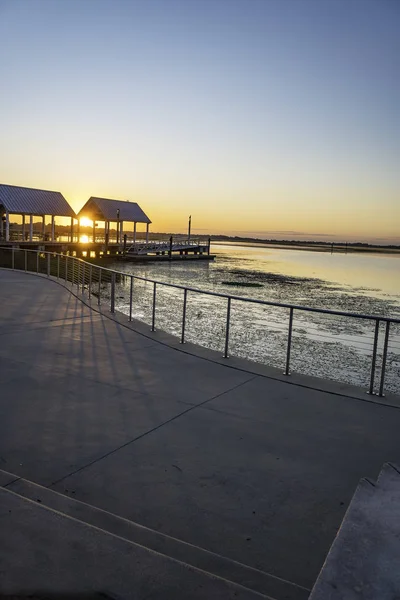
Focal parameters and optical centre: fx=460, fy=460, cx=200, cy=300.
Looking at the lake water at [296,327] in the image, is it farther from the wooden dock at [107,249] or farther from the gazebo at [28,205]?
the wooden dock at [107,249]

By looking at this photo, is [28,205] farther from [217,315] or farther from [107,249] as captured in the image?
[217,315]

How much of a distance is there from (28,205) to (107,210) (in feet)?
34.1

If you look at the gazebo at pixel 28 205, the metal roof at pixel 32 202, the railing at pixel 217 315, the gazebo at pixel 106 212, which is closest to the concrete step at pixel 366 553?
the railing at pixel 217 315

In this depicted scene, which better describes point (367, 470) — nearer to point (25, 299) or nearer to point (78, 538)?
point (78, 538)

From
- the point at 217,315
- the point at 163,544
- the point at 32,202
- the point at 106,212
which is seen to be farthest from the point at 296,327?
the point at 106,212

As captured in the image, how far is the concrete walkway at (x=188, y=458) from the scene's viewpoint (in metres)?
2.14

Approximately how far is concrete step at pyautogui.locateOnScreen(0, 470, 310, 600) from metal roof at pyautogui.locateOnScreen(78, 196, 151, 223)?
44129mm

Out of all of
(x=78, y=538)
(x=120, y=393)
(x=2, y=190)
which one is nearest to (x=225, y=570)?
(x=78, y=538)

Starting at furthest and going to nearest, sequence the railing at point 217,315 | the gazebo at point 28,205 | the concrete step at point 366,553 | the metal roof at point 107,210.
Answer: the metal roof at point 107,210
the gazebo at point 28,205
the railing at point 217,315
the concrete step at point 366,553

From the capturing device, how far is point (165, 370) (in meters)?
5.46

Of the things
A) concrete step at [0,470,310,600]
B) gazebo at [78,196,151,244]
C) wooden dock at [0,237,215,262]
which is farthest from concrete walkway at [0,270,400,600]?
gazebo at [78,196,151,244]

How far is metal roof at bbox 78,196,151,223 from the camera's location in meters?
45.0

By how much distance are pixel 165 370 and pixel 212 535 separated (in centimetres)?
314

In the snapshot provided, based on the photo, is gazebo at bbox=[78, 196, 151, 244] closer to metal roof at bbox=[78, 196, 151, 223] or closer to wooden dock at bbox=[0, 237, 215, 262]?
metal roof at bbox=[78, 196, 151, 223]
